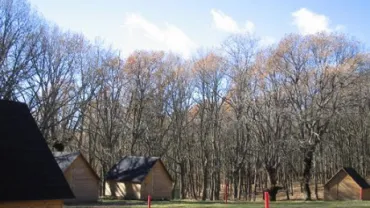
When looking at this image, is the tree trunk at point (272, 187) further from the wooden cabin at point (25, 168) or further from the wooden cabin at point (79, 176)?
the wooden cabin at point (25, 168)

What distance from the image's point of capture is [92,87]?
4788cm

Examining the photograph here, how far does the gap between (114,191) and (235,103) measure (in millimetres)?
16639

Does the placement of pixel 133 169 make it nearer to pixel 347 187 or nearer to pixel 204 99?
pixel 204 99

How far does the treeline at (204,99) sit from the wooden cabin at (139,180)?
6.74m

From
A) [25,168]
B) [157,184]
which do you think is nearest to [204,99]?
[157,184]

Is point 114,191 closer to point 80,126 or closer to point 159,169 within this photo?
point 159,169

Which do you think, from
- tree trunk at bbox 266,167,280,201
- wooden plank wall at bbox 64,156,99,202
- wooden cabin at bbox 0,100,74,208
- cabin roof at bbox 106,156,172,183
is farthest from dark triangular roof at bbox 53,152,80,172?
wooden cabin at bbox 0,100,74,208

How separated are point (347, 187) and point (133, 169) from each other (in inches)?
969

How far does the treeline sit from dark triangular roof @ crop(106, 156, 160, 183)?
615cm

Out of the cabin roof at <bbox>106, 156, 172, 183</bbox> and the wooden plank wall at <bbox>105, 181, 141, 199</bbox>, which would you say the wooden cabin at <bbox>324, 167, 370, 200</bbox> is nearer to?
the cabin roof at <bbox>106, 156, 172, 183</bbox>

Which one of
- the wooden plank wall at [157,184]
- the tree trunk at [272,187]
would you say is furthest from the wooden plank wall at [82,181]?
the tree trunk at [272,187]

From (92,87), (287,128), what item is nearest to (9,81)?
(92,87)

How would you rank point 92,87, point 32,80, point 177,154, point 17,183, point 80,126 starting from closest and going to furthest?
point 17,183 < point 32,80 < point 92,87 < point 80,126 < point 177,154

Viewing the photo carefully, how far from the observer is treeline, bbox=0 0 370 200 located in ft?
136
